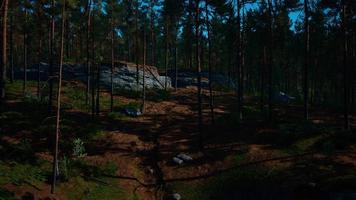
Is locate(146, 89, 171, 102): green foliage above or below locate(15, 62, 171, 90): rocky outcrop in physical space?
below

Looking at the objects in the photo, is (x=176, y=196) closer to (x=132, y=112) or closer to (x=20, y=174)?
(x=20, y=174)

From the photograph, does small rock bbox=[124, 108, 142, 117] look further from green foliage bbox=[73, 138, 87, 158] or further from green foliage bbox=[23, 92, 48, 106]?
green foliage bbox=[73, 138, 87, 158]

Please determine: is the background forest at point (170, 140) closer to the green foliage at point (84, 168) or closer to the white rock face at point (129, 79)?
the green foliage at point (84, 168)

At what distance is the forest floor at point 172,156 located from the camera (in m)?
24.1

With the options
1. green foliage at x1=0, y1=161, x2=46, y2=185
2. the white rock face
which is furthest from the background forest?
the white rock face

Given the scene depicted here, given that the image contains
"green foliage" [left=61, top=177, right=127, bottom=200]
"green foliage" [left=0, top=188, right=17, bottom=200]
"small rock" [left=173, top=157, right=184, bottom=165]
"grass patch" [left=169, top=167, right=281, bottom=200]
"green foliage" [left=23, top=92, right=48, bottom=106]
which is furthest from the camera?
"green foliage" [left=23, top=92, right=48, bottom=106]

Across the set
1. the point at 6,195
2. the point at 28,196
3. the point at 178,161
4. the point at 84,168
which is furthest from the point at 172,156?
the point at 6,195

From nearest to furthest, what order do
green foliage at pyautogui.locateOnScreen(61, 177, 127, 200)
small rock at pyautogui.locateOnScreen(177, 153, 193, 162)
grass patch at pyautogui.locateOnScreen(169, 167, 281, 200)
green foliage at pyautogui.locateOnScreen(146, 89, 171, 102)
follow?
green foliage at pyautogui.locateOnScreen(61, 177, 127, 200) < grass patch at pyautogui.locateOnScreen(169, 167, 281, 200) < small rock at pyautogui.locateOnScreen(177, 153, 193, 162) < green foliage at pyautogui.locateOnScreen(146, 89, 171, 102)

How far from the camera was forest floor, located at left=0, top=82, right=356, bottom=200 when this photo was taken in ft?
78.9

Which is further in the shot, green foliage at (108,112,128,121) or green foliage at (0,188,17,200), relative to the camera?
green foliage at (108,112,128,121)

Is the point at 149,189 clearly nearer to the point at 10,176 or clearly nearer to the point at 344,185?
the point at 10,176

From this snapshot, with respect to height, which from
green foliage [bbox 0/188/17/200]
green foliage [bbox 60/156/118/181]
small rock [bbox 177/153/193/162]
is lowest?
green foliage [bbox 0/188/17/200]

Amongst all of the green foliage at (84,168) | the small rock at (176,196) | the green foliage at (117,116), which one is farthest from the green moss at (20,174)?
the green foliage at (117,116)

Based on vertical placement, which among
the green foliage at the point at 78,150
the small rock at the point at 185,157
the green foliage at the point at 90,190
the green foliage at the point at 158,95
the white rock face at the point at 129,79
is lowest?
the green foliage at the point at 90,190
